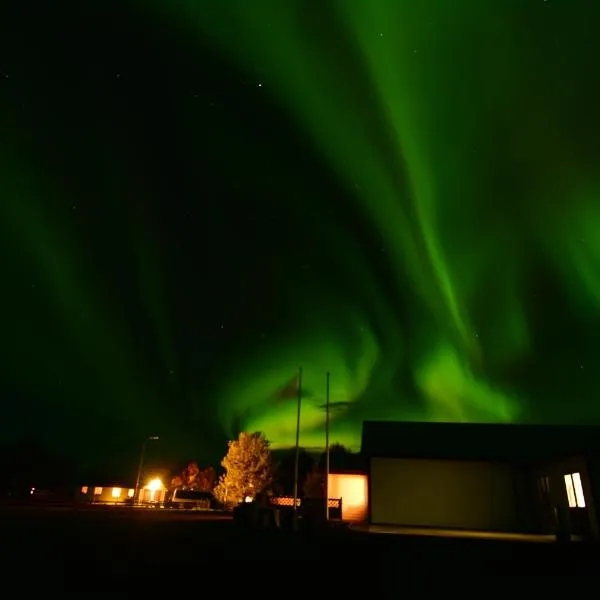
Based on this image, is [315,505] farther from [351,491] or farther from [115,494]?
[115,494]

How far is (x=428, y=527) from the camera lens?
25531mm

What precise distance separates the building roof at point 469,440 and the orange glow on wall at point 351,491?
214 centimetres

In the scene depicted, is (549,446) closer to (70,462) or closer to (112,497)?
(112,497)

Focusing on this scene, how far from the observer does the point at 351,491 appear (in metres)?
30.0

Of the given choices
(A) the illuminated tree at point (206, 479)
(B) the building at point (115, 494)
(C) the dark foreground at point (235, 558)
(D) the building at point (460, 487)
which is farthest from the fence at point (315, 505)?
(A) the illuminated tree at point (206, 479)

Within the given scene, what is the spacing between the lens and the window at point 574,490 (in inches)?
825

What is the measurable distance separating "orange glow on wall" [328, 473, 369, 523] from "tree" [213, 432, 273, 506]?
2442 cm

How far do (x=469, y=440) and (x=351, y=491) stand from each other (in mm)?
7500

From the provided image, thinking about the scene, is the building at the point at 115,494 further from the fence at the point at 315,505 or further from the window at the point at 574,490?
the window at the point at 574,490

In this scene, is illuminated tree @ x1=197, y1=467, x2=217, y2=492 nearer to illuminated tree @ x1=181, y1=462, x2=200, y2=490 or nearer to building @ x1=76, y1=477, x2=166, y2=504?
illuminated tree @ x1=181, y1=462, x2=200, y2=490

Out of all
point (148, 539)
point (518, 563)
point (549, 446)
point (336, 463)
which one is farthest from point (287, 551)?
point (336, 463)

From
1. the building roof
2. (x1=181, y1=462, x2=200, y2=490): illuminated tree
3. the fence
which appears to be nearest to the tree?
the fence

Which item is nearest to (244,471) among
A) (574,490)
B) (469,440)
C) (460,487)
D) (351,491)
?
(351,491)

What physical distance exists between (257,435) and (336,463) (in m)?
21.0
